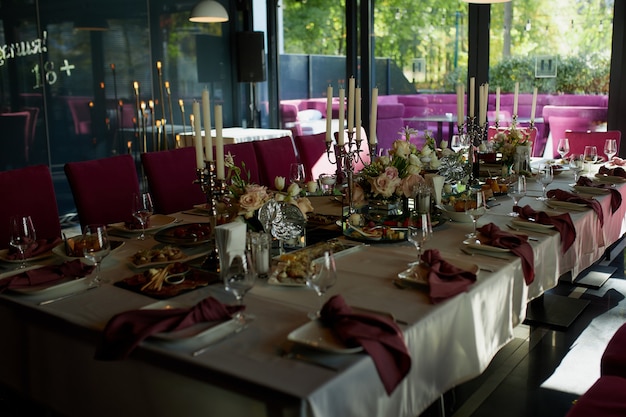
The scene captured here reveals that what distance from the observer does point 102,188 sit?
349 centimetres

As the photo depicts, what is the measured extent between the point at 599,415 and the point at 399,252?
0.90m

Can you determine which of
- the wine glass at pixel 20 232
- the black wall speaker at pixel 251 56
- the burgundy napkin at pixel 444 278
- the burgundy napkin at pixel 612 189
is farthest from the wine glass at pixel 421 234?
the black wall speaker at pixel 251 56

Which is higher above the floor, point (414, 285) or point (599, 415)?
point (414, 285)

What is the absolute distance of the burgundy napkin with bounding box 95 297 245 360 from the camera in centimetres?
165

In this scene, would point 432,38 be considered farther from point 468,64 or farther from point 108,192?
point 108,192

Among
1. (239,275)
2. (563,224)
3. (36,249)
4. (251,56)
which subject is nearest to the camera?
(239,275)

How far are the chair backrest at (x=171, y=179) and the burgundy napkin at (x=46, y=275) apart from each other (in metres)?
1.51

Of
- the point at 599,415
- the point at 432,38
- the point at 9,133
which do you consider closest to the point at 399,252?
the point at 599,415

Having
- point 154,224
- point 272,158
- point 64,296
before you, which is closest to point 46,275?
point 64,296

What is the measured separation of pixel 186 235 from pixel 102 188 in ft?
3.31

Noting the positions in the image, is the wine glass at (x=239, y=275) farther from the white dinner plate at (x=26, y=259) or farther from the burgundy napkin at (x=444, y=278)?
the white dinner plate at (x=26, y=259)

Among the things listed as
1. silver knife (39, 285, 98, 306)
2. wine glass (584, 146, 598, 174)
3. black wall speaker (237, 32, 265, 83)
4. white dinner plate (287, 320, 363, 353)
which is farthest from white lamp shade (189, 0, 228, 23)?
white dinner plate (287, 320, 363, 353)

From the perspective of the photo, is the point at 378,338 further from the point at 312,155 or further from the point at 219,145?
the point at 312,155

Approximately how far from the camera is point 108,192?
A: 3514 mm
